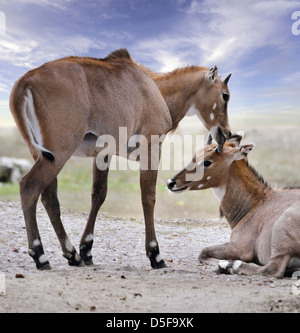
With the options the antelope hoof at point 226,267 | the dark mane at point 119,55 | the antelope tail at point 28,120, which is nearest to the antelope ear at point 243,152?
the antelope hoof at point 226,267

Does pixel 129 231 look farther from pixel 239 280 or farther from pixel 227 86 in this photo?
pixel 239 280

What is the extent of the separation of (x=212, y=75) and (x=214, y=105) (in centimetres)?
46

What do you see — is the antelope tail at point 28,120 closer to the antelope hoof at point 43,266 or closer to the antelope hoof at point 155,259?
the antelope hoof at point 43,266

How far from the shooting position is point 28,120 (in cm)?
532

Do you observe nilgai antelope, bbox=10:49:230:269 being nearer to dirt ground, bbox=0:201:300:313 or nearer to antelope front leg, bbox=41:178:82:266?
antelope front leg, bbox=41:178:82:266

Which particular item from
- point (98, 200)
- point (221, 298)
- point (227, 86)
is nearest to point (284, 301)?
point (221, 298)

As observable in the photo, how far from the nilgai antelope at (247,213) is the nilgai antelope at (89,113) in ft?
2.30

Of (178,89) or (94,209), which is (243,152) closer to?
(178,89)

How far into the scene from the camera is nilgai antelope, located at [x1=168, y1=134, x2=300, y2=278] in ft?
18.9

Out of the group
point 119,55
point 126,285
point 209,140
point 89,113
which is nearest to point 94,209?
point 89,113

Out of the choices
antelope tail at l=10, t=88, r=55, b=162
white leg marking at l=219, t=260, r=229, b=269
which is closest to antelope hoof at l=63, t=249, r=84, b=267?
antelope tail at l=10, t=88, r=55, b=162

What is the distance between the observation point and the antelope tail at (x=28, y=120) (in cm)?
525

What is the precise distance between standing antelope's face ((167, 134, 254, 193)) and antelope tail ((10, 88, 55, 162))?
6.94 ft

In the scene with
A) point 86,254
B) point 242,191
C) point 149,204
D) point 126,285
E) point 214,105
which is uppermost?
point 214,105
